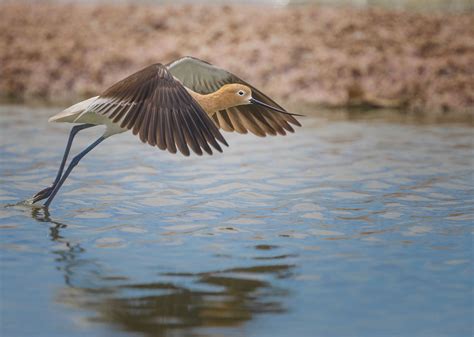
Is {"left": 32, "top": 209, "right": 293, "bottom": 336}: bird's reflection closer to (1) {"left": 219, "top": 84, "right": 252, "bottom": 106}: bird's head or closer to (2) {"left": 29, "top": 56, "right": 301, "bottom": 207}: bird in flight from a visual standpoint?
(2) {"left": 29, "top": 56, "right": 301, "bottom": 207}: bird in flight

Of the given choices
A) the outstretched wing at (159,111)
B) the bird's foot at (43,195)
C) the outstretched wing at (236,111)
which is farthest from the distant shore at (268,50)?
the outstretched wing at (159,111)

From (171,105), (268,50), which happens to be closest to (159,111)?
(171,105)

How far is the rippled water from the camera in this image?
4094 millimetres

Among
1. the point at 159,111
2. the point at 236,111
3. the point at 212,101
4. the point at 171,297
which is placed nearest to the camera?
the point at 171,297

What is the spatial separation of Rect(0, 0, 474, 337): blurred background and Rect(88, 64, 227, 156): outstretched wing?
65cm

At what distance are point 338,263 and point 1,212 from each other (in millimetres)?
2695

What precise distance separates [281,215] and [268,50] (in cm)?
1139

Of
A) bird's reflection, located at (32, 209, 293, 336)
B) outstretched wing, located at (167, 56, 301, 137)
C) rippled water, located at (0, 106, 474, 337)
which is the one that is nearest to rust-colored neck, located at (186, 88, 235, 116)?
outstretched wing, located at (167, 56, 301, 137)

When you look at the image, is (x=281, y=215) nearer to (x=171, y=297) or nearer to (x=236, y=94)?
(x=236, y=94)

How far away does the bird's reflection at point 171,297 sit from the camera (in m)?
4.01

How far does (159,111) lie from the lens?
5.93 metres

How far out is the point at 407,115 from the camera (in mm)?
14281

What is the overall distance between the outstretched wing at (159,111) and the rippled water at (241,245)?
2.14 ft

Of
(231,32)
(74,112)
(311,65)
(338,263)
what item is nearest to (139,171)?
(74,112)
